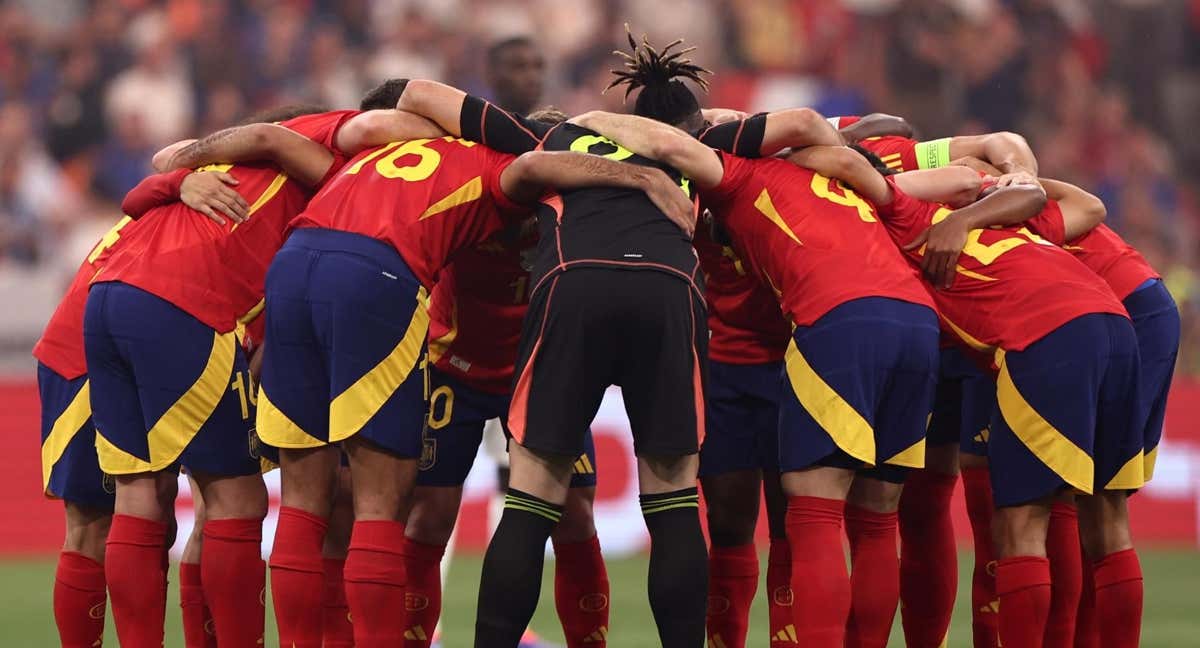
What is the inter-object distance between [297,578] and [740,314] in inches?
85.6

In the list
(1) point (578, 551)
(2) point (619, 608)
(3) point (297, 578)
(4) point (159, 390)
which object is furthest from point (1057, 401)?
(2) point (619, 608)

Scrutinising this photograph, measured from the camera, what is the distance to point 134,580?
18.8 feet

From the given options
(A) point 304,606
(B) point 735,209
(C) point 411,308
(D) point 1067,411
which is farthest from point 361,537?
(D) point 1067,411

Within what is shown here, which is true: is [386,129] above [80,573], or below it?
above

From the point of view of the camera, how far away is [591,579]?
6.39 m

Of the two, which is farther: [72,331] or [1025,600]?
[72,331]

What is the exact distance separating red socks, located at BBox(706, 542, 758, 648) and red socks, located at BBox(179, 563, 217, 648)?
1965mm

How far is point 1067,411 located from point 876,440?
706mm

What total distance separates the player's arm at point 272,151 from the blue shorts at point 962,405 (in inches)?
106

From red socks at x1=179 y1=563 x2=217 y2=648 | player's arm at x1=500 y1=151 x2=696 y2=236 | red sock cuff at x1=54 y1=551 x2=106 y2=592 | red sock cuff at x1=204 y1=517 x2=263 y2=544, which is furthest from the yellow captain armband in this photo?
red sock cuff at x1=54 y1=551 x2=106 y2=592

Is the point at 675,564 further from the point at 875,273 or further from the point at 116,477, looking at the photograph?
the point at 116,477

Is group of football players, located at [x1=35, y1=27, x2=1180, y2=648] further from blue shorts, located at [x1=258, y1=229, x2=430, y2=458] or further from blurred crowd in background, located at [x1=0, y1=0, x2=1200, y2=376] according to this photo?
blurred crowd in background, located at [x1=0, y1=0, x2=1200, y2=376]

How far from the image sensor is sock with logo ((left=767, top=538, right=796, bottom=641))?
20.8 ft

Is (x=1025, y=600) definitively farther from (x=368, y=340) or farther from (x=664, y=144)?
(x=368, y=340)
